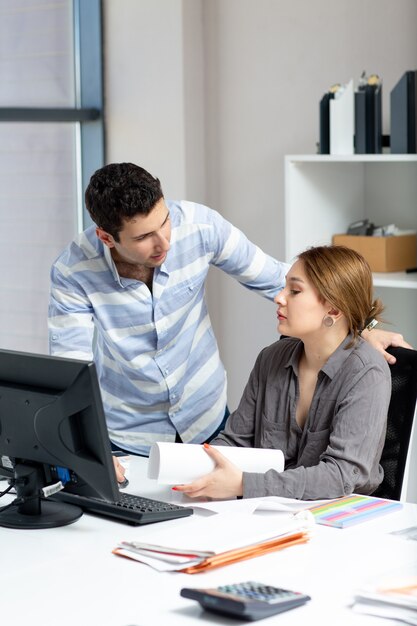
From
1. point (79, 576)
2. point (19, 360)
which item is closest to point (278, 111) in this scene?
point (19, 360)

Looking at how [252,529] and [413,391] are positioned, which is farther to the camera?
[413,391]

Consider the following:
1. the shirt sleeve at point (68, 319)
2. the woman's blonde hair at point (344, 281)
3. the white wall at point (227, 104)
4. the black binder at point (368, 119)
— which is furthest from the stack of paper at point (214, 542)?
the white wall at point (227, 104)

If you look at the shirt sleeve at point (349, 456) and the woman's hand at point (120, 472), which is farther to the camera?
the woman's hand at point (120, 472)

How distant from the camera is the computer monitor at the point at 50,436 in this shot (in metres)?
1.96

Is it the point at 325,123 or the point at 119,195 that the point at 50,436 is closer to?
the point at 119,195

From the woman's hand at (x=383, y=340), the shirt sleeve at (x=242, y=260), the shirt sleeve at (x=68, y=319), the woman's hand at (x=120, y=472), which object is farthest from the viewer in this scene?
the shirt sleeve at (x=242, y=260)

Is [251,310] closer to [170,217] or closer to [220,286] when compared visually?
[220,286]

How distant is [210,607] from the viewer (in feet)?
5.14

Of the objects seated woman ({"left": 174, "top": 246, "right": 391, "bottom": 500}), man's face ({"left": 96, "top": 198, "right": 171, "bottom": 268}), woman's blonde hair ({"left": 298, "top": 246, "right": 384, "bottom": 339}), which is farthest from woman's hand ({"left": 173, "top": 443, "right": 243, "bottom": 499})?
man's face ({"left": 96, "top": 198, "right": 171, "bottom": 268})

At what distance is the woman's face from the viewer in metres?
2.33

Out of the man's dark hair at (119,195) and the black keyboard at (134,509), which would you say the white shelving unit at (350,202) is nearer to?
the man's dark hair at (119,195)

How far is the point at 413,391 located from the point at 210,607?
95 cm

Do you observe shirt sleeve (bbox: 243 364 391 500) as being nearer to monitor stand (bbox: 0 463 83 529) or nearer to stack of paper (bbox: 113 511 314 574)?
stack of paper (bbox: 113 511 314 574)

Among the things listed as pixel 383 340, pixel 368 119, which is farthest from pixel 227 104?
pixel 383 340
